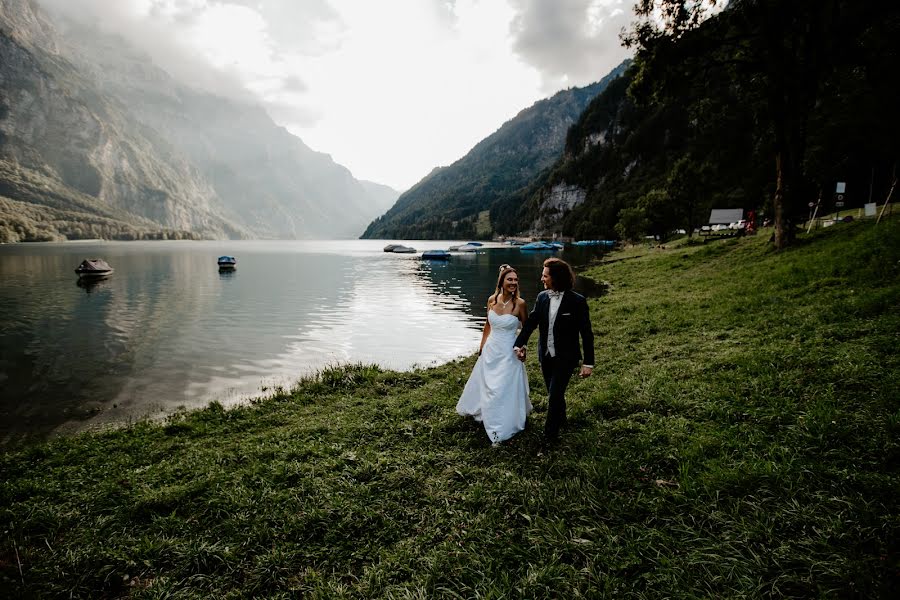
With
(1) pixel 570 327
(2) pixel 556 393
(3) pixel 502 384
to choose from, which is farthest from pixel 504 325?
(2) pixel 556 393

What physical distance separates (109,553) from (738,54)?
32122 millimetres

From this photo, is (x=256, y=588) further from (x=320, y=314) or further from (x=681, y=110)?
(x=681, y=110)

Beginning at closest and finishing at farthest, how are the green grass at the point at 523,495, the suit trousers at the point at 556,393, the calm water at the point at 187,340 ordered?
the green grass at the point at 523,495 < the suit trousers at the point at 556,393 < the calm water at the point at 187,340

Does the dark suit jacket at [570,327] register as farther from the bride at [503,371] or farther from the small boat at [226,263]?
the small boat at [226,263]

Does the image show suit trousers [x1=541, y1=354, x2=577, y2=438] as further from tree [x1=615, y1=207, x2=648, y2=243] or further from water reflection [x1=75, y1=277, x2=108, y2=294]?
tree [x1=615, y1=207, x2=648, y2=243]

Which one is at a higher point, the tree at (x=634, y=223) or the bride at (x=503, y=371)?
the tree at (x=634, y=223)

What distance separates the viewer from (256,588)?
4645 mm

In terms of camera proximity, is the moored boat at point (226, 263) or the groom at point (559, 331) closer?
the groom at point (559, 331)

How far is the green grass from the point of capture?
426 cm

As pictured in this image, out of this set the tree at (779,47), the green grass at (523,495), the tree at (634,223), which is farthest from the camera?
the tree at (634,223)

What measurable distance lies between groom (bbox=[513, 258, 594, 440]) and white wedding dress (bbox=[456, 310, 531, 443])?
1.53ft

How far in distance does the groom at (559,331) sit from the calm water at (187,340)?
10615 mm

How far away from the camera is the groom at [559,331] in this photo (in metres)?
7.09

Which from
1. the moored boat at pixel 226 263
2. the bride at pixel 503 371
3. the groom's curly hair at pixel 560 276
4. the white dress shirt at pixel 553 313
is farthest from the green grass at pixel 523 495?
the moored boat at pixel 226 263
